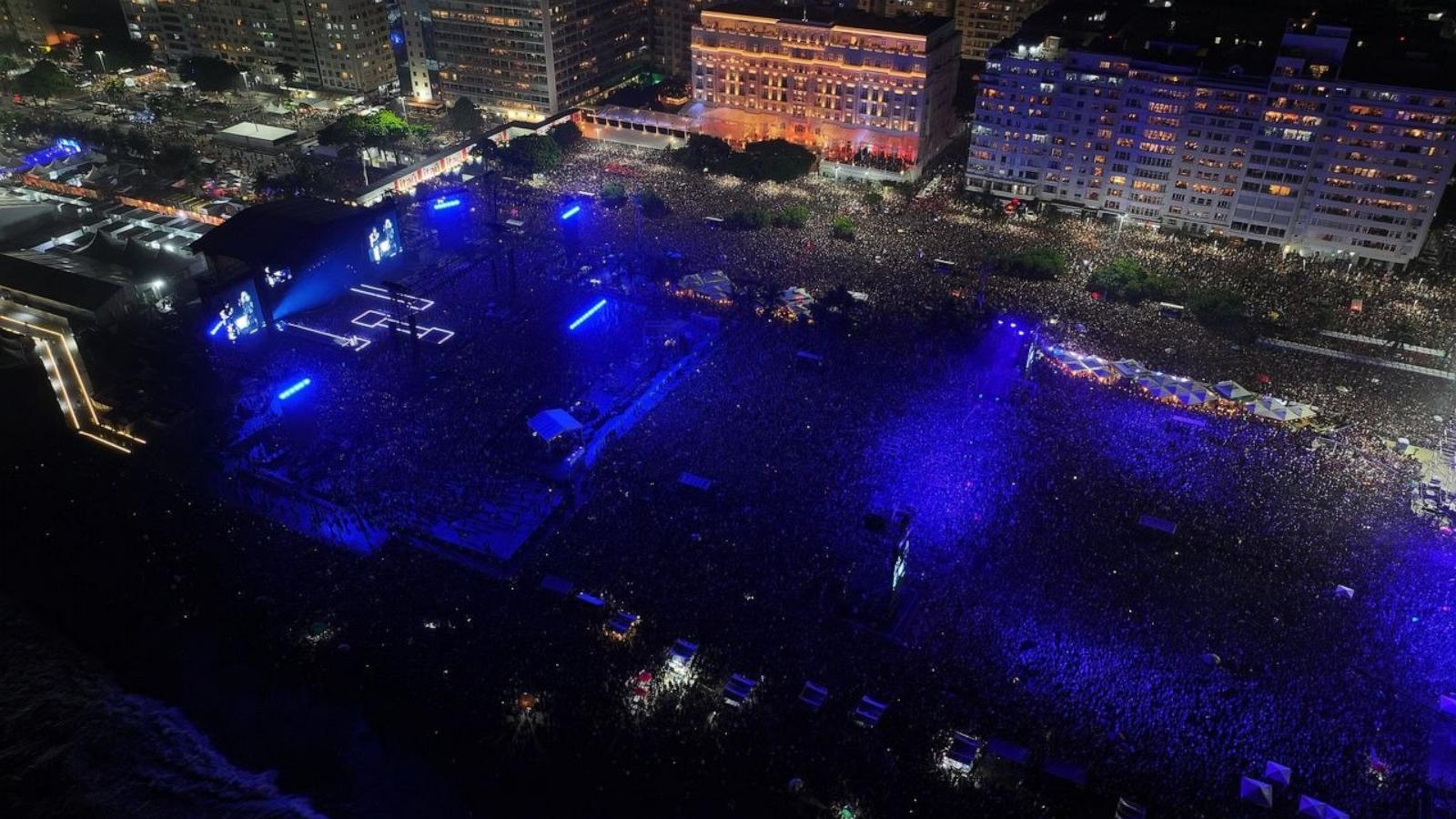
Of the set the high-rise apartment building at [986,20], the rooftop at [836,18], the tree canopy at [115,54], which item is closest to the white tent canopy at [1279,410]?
the rooftop at [836,18]

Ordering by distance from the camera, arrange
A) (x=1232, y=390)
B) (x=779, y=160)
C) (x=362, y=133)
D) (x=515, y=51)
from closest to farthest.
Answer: (x=1232, y=390) < (x=779, y=160) < (x=362, y=133) < (x=515, y=51)

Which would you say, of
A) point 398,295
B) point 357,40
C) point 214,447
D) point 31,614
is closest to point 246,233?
point 398,295

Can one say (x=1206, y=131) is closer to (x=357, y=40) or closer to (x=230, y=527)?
(x=230, y=527)

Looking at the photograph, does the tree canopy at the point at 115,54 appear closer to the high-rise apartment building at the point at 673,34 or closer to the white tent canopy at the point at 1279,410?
the high-rise apartment building at the point at 673,34

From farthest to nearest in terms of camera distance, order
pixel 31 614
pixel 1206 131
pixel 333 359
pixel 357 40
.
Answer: pixel 357 40 → pixel 1206 131 → pixel 333 359 → pixel 31 614

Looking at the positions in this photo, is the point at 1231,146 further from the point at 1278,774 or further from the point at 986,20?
the point at 1278,774

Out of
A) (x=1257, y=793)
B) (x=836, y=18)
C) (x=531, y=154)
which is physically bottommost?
(x=1257, y=793)

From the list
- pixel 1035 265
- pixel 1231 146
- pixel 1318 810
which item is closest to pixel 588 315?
pixel 1035 265

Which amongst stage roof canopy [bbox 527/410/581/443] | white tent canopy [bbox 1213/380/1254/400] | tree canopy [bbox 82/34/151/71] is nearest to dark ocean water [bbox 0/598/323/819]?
stage roof canopy [bbox 527/410/581/443]
